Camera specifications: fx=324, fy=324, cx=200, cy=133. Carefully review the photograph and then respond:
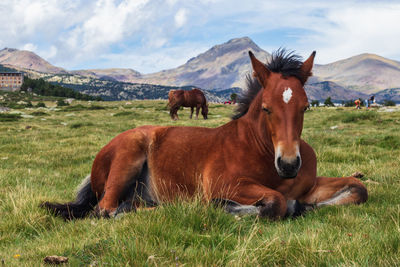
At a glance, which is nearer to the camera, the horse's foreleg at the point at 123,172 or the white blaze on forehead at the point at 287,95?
the white blaze on forehead at the point at 287,95

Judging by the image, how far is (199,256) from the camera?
2895 mm

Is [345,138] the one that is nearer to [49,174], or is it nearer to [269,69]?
[269,69]

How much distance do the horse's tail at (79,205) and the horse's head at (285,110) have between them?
3.18 m

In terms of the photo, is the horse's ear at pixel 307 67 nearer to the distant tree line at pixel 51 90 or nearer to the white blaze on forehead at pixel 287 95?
the white blaze on forehead at pixel 287 95

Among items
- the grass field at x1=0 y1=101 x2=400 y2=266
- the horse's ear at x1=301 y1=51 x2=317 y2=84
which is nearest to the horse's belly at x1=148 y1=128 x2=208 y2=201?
the grass field at x1=0 y1=101 x2=400 y2=266

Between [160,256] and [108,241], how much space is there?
25.7 inches

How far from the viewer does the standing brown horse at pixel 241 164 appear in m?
4.23

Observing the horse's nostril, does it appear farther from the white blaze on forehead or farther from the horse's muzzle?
the white blaze on forehead

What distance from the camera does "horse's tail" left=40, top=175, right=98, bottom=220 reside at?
5009 millimetres

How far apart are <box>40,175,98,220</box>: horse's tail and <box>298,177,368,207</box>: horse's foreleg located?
357 cm

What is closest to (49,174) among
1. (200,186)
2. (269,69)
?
(200,186)

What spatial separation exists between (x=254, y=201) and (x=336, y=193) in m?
1.52

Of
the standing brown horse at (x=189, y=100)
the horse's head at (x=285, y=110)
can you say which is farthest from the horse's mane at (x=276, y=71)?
the standing brown horse at (x=189, y=100)

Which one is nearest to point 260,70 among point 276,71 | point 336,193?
point 276,71
